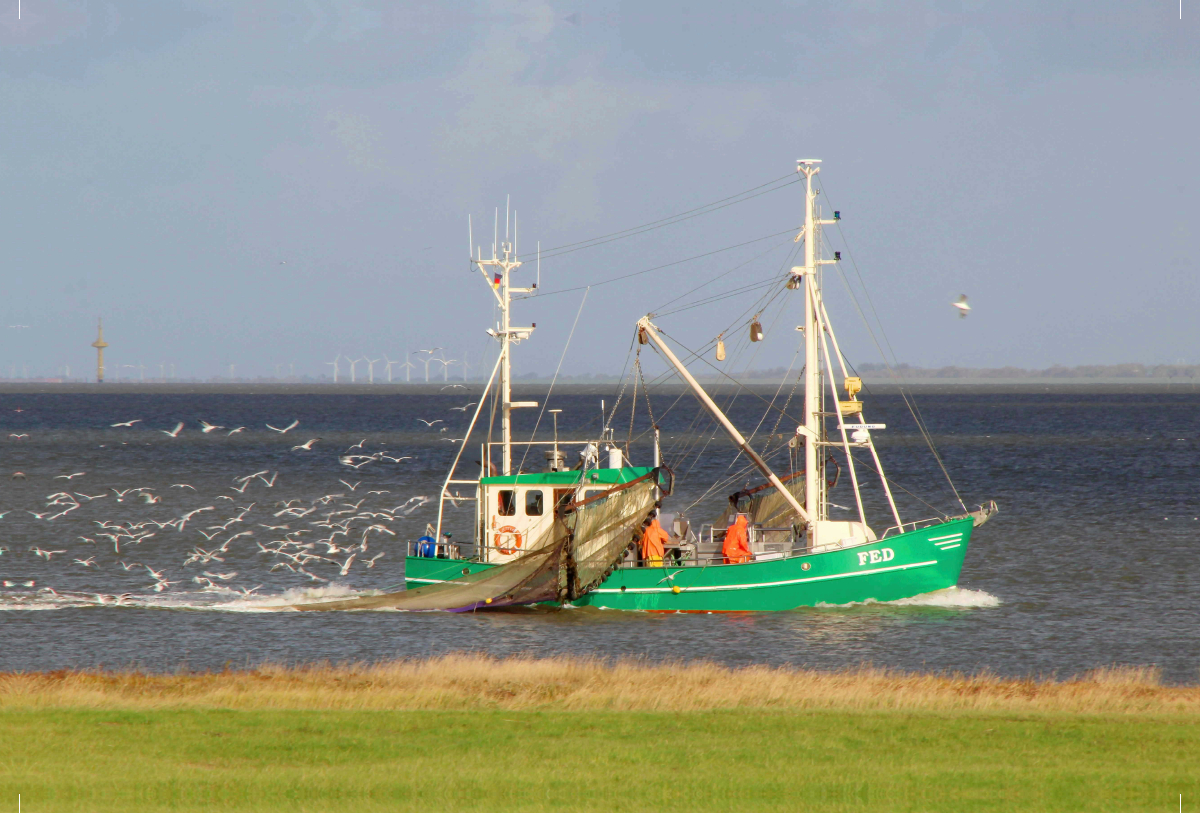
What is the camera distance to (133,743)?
15.7 metres

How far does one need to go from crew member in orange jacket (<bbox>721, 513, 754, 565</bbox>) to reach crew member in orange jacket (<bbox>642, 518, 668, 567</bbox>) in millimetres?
1588

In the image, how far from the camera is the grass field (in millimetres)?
13586

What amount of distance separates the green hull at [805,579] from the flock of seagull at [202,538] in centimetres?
1136

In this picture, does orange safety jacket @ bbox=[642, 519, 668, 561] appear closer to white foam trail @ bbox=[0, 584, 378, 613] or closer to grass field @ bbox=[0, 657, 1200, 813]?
white foam trail @ bbox=[0, 584, 378, 613]

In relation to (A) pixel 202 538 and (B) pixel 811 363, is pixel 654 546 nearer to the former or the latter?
(B) pixel 811 363

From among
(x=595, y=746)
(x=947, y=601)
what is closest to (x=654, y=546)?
(x=947, y=601)

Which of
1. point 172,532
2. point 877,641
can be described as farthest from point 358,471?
point 877,641

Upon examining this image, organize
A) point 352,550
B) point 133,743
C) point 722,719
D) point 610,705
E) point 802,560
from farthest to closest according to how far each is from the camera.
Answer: point 352,550 → point 802,560 → point 610,705 → point 722,719 → point 133,743

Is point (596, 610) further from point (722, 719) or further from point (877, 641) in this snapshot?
point (722, 719)

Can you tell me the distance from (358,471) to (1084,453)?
5529 cm

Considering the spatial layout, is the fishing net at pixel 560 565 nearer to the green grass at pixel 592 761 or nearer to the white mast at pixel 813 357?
the white mast at pixel 813 357

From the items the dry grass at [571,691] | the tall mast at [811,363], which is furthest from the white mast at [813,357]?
the dry grass at [571,691]

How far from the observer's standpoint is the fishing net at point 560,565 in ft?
106

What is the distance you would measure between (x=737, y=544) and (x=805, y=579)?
1878mm
